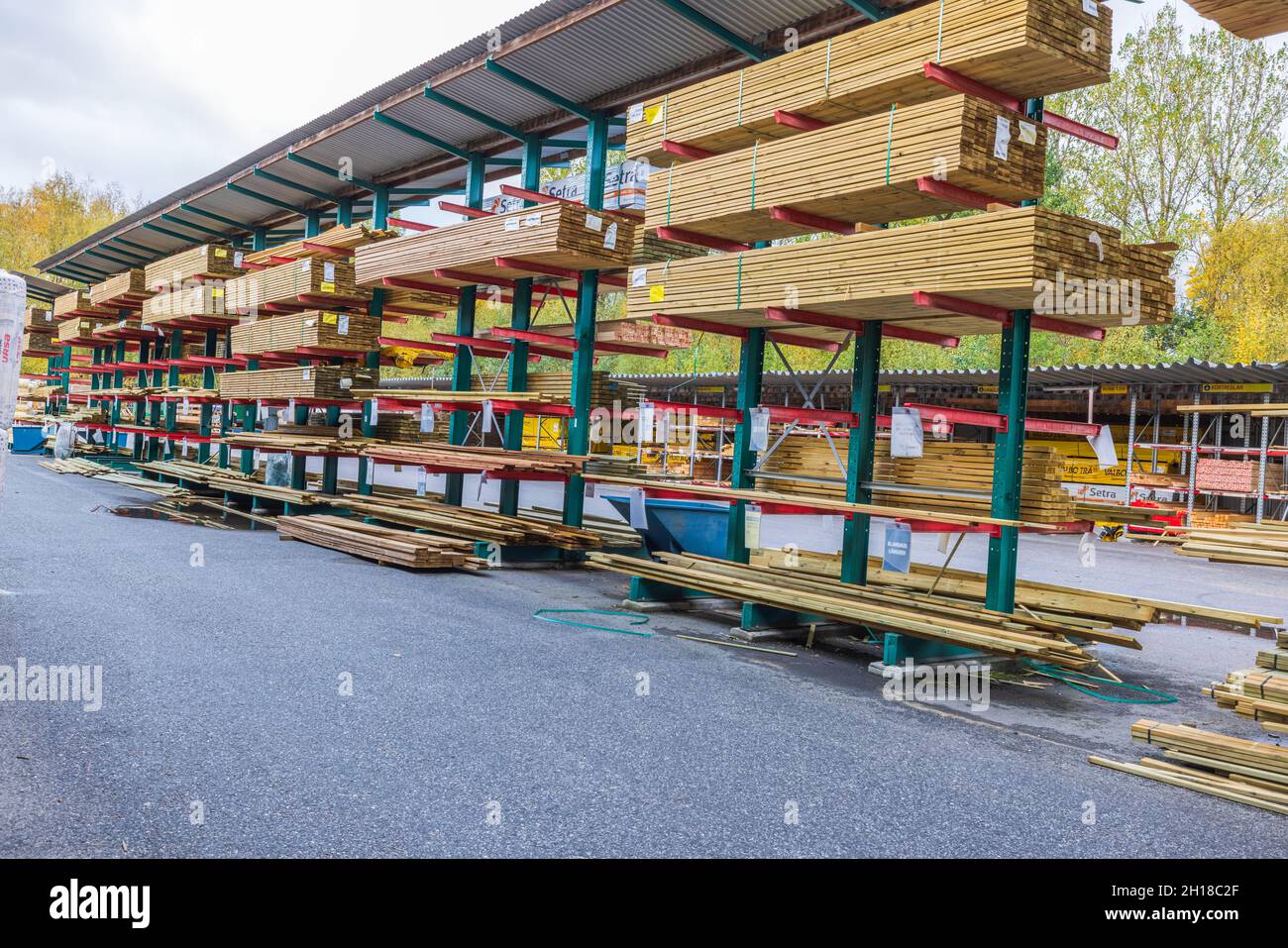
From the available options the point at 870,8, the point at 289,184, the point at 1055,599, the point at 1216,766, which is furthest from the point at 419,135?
the point at 1216,766

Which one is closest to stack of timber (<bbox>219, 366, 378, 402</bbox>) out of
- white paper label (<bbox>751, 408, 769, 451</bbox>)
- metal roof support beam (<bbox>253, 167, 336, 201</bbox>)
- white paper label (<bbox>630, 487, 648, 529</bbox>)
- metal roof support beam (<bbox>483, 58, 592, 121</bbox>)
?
metal roof support beam (<bbox>253, 167, 336, 201</bbox>)

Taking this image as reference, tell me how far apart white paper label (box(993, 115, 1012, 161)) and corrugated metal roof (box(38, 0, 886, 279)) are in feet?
10.1

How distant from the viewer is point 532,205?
45.0 ft

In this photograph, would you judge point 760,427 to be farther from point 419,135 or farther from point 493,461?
point 419,135

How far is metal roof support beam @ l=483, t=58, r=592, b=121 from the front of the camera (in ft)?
42.8

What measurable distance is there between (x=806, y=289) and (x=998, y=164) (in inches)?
72.0

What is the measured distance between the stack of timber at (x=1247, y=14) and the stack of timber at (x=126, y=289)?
26.5m

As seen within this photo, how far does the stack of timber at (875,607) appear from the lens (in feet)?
21.9

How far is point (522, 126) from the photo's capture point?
1505cm

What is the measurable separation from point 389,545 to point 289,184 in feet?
37.6

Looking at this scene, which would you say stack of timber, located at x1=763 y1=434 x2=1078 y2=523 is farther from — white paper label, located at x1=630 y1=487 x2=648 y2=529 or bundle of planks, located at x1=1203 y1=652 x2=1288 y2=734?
bundle of planks, located at x1=1203 y1=652 x2=1288 y2=734

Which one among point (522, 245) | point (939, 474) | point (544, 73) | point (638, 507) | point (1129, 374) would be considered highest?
point (544, 73)

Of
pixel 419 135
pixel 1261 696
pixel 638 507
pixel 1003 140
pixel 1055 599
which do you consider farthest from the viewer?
pixel 419 135

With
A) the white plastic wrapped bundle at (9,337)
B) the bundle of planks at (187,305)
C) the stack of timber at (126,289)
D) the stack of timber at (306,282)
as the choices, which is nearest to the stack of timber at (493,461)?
the stack of timber at (306,282)
